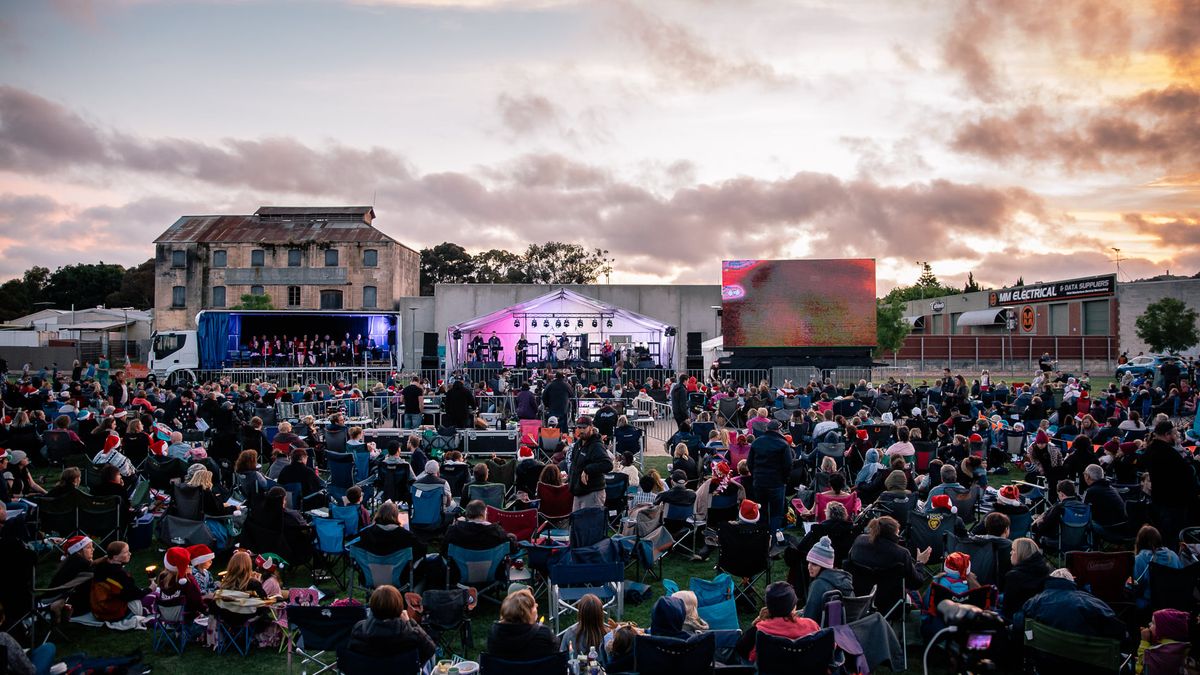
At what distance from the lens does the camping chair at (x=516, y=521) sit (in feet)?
23.1

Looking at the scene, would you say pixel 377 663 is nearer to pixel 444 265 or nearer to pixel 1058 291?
pixel 1058 291

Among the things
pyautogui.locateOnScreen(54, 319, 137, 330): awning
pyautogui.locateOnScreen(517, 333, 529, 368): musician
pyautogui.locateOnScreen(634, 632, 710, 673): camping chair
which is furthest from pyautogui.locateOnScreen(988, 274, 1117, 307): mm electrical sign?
pyautogui.locateOnScreen(54, 319, 137, 330): awning

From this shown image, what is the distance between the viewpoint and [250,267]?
43438 mm

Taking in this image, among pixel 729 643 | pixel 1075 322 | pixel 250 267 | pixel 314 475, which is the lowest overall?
pixel 729 643

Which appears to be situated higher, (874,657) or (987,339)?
(987,339)

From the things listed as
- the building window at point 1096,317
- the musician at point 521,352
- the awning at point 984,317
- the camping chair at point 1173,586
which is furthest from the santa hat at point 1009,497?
the awning at point 984,317

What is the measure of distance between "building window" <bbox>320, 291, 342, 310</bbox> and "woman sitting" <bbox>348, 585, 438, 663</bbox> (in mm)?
41524

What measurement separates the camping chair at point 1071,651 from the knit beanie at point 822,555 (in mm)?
→ 1218

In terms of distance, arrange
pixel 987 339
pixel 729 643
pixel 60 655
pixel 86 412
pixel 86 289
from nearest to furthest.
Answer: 1. pixel 729 643
2. pixel 60 655
3. pixel 86 412
4. pixel 987 339
5. pixel 86 289

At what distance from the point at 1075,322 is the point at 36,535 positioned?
45532 mm

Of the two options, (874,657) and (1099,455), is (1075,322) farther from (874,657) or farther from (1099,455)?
(874,657)

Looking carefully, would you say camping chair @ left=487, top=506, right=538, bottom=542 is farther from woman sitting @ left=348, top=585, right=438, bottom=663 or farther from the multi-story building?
the multi-story building

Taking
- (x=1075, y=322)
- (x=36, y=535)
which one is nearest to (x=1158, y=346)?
(x=1075, y=322)

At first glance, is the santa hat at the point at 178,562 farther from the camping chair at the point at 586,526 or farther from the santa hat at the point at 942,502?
the santa hat at the point at 942,502
